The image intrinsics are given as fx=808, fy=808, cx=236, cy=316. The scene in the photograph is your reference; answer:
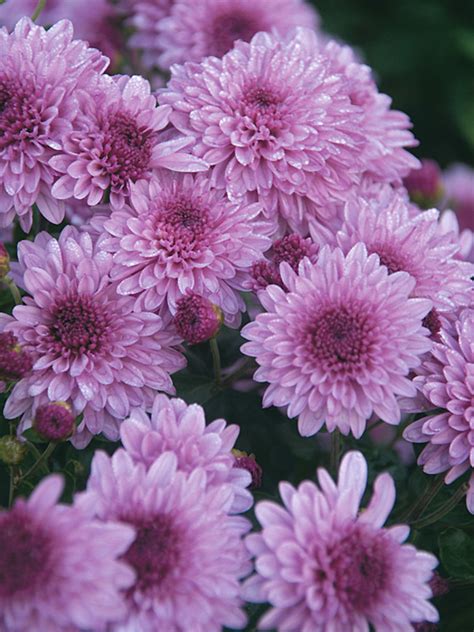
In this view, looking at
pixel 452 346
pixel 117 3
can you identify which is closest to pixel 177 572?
pixel 452 346

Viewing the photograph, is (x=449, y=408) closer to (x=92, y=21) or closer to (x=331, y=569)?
(x=331, y=569)

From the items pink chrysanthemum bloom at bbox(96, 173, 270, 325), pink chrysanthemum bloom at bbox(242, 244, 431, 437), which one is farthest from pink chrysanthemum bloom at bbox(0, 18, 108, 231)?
pink chrysanthemum bloom at bbox(242, 244, 431, 437)

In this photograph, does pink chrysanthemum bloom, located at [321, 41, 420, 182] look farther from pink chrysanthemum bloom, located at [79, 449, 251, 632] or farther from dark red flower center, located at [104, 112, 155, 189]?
pink chrysanthemum bloom, located at [79, 449, 251, 632]

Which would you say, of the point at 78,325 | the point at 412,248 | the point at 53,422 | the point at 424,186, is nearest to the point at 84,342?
the point at 78,325

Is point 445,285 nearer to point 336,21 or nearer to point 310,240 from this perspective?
point 310,240

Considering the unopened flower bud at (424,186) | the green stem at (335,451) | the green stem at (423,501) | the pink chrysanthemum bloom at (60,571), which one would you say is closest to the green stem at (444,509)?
the green stem at (423,501)

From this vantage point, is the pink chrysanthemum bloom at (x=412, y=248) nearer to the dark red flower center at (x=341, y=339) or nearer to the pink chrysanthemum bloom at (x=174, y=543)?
the dark red flower center at (x=341, y=339)
